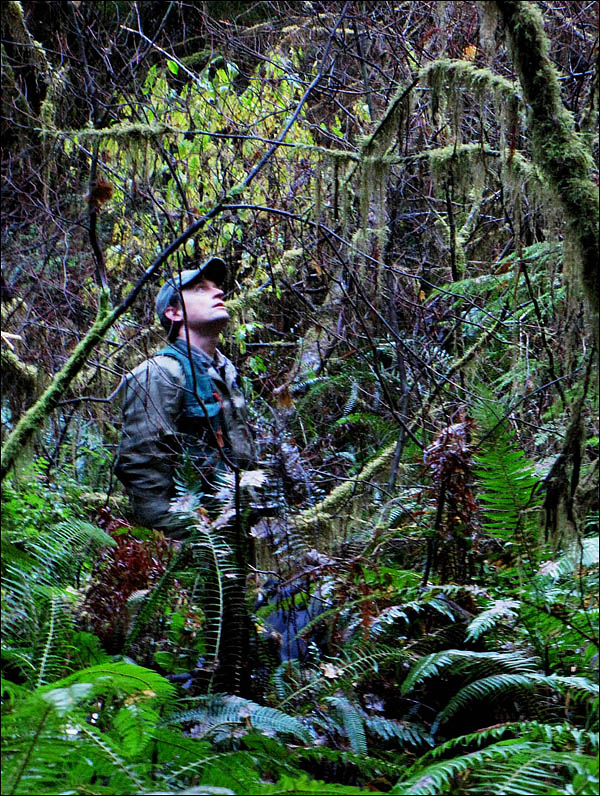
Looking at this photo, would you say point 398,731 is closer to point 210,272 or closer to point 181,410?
point 181,410

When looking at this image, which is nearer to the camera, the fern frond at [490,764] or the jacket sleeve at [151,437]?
the fern frond at [490,764]

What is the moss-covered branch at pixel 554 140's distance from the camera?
98.2 inches

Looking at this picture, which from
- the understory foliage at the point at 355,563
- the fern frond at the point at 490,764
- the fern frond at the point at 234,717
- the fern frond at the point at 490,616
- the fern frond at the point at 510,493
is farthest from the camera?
the fern frond at the point at 510,493

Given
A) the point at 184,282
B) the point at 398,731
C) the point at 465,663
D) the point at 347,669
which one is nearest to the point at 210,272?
the point at 184,282

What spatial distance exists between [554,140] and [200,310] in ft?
8.46

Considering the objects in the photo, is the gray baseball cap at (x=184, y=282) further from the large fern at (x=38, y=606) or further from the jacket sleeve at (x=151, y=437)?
the large fern at (x=38, y=606)

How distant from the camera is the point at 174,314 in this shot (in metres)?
4.76

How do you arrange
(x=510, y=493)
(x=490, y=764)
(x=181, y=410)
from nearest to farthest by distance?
(x=490, y=764), (x=510, y=493), (x=181, y=410)

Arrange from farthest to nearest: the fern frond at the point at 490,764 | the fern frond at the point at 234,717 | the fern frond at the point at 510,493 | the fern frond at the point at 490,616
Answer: the fern frond at the point at 510,493, the fern frond at the point at 490,616, the fern frond at the point at 234,717, the fern frond at the point at 490,764

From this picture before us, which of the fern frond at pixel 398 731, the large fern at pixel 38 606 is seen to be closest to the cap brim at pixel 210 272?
the large fern at pixel 38 606

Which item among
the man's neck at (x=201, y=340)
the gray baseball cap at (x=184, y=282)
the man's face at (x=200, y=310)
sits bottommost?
the man's neck at (x=201, y=340)

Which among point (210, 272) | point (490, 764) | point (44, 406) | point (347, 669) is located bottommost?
point (490, 764)

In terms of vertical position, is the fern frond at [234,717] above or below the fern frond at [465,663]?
below

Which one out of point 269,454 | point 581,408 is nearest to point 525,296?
point 269,454
